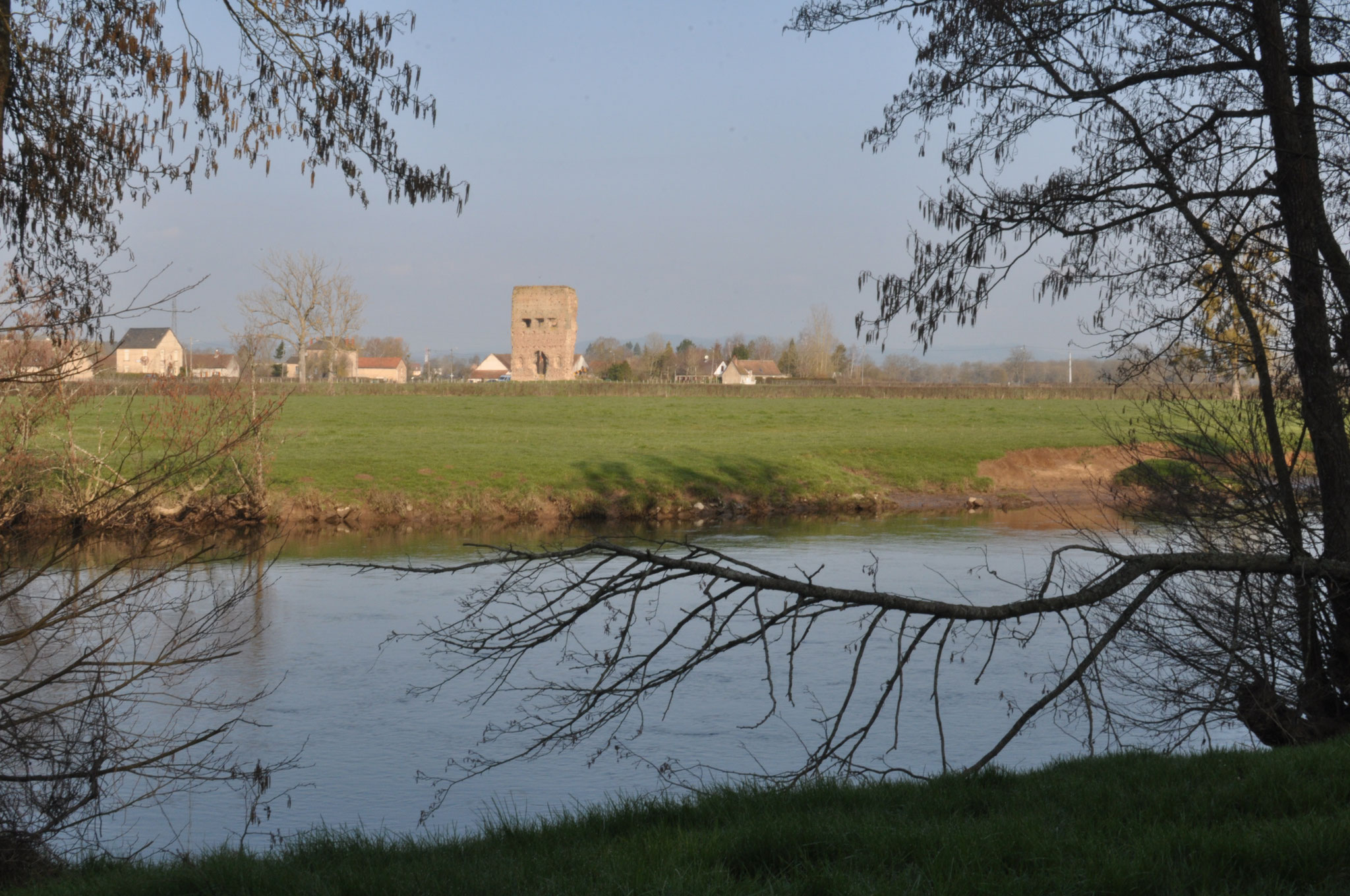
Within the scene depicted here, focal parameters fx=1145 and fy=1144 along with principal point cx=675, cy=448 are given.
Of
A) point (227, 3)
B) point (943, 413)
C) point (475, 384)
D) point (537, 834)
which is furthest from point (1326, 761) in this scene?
point (475, 384)

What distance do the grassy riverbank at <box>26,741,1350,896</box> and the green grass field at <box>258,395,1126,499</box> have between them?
12.5m

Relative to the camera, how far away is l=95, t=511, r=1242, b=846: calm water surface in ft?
25.4

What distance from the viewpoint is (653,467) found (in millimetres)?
28906

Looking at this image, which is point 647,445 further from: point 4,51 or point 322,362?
point 322,362

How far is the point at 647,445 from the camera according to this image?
112 ft

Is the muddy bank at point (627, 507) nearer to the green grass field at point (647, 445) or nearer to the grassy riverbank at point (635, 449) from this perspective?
the grassy riverbank at point (635, 449)

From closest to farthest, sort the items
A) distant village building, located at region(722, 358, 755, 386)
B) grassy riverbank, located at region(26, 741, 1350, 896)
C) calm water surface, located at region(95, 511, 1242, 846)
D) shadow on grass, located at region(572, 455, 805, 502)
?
grassy riverbank, located at region(26, 741, 1350, 896) < calm water surface, located at region(95, 511, 1242, 846) < shadow on grass, located at region(572, 455, 805, 502) < distant village building, located at region(722, 358, 755, 386)

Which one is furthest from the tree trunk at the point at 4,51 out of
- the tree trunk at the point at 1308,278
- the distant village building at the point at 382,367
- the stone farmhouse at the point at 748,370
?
the distant village building at the point at 382,367

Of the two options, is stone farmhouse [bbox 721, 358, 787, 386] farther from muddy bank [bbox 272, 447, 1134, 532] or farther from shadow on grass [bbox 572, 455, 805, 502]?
shadow on grass [bbox 572, 455, 805, 502]

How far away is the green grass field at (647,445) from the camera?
86.2 ft

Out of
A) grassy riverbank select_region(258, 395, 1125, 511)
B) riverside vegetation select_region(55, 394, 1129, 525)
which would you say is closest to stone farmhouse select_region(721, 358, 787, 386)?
grassy riverbank select_region(258, 395, 1125, 511)

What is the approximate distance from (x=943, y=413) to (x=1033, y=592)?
42.6m

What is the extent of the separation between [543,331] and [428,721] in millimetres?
62408

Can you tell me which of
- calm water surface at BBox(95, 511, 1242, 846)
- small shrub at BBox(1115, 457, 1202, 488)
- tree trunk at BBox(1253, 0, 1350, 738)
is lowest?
calm water surface at BBox(95, 511, 1242, 846)
